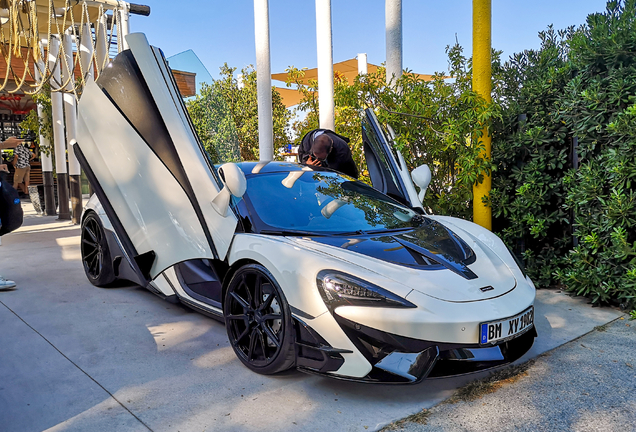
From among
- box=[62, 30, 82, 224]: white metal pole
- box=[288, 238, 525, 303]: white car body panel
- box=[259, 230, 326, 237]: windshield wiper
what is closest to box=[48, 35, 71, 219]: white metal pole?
box=[62, 30, 82, 224]: white metal pole

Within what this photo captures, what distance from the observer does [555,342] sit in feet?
11.7

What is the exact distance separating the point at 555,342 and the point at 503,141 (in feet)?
7.27

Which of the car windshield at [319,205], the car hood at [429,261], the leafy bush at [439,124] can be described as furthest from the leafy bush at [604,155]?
the car windshield at [319,205]

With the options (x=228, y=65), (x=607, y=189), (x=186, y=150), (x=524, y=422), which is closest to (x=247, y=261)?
(x=186, y=150)

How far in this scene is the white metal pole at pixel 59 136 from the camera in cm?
1041

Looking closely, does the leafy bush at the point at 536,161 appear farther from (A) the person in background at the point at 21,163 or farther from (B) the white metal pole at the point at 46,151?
(A) the person in background at the point at 21,163

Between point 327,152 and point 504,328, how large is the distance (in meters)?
3.06

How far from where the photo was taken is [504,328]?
269 cm

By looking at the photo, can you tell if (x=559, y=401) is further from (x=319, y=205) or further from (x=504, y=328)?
(x=319, y=205)

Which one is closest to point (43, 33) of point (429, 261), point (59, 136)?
point (59, 136)

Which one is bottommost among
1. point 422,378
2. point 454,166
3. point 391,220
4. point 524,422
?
point 524,422

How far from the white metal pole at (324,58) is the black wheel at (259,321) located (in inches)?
164

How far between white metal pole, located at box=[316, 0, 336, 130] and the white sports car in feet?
8.78

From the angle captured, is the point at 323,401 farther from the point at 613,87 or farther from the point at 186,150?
the point at 613,87
